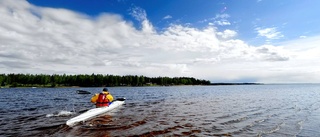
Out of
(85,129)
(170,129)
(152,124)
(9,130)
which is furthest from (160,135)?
(9,130)

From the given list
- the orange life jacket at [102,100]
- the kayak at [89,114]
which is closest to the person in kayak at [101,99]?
the orange life jacket at [102,100]

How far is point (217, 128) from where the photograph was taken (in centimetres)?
1906

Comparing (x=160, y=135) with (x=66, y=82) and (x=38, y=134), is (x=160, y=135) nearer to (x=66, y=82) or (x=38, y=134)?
(x=38, y=134)

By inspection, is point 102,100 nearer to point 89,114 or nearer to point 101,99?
point 101,99

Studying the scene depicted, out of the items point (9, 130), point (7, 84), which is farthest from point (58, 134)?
point (7, 84)

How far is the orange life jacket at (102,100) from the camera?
2884 cm

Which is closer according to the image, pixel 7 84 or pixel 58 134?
pixel 58 134

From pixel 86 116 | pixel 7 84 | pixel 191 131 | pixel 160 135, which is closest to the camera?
pixel 160 135

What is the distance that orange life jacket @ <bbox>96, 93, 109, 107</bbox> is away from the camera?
2884cm

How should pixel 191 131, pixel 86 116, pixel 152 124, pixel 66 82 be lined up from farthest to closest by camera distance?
1. pixel 66 82
2. pixel 86 116
3. pixel 152 124
4. pixel 191 131

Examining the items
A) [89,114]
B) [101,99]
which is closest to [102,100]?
[101,99]

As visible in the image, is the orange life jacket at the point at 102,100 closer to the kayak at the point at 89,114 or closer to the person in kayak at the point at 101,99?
the person in kayak at the point at 101,99

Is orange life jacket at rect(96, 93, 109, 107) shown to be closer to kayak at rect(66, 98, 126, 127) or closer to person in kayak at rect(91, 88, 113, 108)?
person in kayak at rect(91, 88, 113, 108)

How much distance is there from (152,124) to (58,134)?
24.6ft
